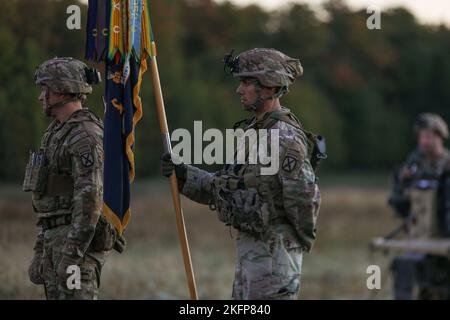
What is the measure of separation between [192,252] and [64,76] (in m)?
14.3

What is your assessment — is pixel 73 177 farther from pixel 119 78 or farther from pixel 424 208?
pixel 424 208

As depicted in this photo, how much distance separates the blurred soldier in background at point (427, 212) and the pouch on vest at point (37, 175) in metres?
6.56

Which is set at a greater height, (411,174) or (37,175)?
(411,174)

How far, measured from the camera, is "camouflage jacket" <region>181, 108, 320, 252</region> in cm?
716

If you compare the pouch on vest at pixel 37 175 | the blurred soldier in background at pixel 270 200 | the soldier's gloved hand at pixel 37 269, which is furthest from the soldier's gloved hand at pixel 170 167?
the soldier's gloved hand at pixel 37 269

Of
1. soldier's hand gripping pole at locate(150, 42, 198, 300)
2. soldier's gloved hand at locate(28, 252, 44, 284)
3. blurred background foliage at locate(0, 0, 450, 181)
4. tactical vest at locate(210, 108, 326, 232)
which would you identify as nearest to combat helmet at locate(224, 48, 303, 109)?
tactical vest at locate(210, 108, 326, 232)

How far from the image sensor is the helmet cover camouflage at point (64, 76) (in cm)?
787

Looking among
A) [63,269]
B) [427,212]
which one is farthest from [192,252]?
[63,269]

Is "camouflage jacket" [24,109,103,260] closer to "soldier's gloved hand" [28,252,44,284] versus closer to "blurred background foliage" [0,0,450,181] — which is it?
"soldier's gloved hand" [28,252,44,284]

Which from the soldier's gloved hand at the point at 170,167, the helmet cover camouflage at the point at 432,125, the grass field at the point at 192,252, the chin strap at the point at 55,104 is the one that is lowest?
the grass field at the point at 192,252

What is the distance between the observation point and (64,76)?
789 cm

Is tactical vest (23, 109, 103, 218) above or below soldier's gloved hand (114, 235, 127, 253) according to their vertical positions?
above

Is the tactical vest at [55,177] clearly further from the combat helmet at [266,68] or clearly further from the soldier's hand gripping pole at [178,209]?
the combat helmet at [266,68]
